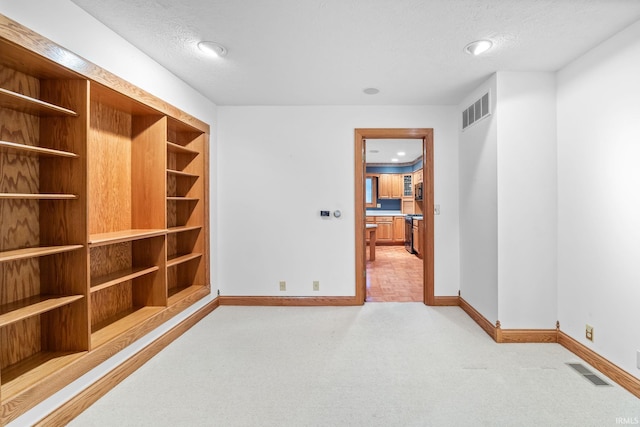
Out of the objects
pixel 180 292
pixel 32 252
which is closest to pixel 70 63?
pixel 32 252

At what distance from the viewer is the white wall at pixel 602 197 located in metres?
1.93

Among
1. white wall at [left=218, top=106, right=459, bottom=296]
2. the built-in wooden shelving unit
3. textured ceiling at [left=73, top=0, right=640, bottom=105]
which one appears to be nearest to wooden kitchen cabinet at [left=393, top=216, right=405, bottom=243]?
white wall at [left=218, top=106, right=459, bottom=296]

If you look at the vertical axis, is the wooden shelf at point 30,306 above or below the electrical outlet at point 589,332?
above

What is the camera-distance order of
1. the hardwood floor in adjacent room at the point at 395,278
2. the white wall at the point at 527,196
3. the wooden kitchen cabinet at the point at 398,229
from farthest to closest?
the wooden kitchen cabinet at the point at 398,229, the hardwood floor in adjacent room at the point at 395,278, the white wall at the point at 527,196

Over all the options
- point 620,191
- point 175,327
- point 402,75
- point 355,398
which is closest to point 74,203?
point 175,327

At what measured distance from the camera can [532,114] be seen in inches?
103

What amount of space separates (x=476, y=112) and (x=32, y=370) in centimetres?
390

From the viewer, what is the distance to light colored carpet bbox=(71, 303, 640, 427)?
1699 millimetres

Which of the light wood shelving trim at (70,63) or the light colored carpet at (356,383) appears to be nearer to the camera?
the light wood shelving trim at (70,63)

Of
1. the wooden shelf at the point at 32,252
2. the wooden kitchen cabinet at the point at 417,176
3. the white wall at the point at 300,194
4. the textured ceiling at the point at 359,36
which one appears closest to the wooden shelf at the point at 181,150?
the white wall at the point at 300,194

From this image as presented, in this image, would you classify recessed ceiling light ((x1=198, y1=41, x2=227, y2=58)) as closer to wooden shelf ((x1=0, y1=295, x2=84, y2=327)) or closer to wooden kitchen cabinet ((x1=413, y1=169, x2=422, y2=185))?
wooden shelf ((x1=0, y1=295, x2=84, y2=327))

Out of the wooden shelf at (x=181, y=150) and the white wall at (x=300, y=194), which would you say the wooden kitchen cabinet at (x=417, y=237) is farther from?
the wooden shelf at (x=181, y=150)

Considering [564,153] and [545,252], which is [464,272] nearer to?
[545,252]

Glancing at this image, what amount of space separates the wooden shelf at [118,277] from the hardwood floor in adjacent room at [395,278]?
2513 millimetres
